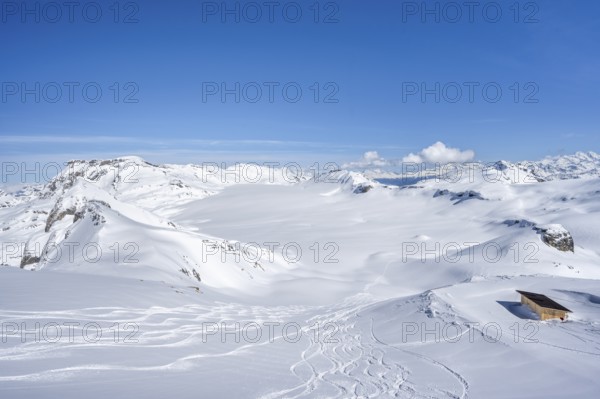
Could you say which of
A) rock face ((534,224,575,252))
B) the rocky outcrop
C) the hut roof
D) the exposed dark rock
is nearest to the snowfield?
rock face ((534,224,575,252))

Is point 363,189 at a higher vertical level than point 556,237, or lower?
higher

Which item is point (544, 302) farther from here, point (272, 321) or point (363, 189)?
point (363, 189)

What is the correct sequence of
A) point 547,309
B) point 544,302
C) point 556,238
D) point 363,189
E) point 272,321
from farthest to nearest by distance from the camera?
point 363,189 < point 556,238 < point 272,321 < point 544,302 < point 547,309

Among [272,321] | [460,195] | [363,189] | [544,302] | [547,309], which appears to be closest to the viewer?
[547,309]

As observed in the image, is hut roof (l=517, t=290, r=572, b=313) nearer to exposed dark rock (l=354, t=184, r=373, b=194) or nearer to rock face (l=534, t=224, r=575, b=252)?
rock face (l=534, t=224, r=575, b=252)

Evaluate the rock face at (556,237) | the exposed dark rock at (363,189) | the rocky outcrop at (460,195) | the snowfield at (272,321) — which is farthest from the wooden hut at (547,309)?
the exposed dark rock at (363,189)

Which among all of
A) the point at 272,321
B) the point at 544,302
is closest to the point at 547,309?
the point at 544,302

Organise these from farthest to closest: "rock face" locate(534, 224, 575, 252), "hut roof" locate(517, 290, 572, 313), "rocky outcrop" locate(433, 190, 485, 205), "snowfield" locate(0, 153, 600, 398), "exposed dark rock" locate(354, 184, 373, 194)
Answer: "exposed dark rock" locate(354, 184, 373, 194)
"rocky outcrop" locate(433, 190, 485, 205)
"rock face" locate(534, 224, 575, 252)
"hut roof" locate(517, 290, 572, 313)
"snowfield" locate(0, 153, 600, 398)

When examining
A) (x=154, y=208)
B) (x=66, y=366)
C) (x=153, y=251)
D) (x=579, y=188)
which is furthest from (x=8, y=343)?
(x=154, y=208)

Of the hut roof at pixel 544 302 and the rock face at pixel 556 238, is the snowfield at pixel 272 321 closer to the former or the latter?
the rock face at pixel 556 238
